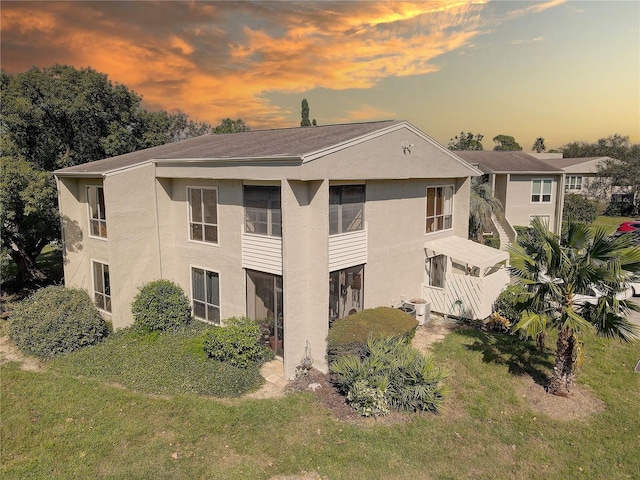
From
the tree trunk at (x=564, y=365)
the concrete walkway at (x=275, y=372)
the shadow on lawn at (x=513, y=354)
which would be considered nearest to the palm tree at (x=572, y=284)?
the tree trunk at (x=564, y=365)

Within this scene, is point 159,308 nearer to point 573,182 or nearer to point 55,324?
point 55,324

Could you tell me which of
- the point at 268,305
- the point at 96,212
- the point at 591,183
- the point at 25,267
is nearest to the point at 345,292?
the point at 268,305

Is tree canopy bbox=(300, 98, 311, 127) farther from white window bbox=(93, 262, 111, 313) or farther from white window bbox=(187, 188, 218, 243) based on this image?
white window bbox=(93, 262, 111, 313)

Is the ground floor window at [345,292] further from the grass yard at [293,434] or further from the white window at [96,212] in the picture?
the white window at [96,212]

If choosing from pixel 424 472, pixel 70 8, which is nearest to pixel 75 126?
pixel 70 8

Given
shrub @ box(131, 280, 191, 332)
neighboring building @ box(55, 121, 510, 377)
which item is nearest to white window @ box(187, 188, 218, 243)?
neighboring building @ box(55, 121, 510, 377)

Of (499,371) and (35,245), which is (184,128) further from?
(499,371)
